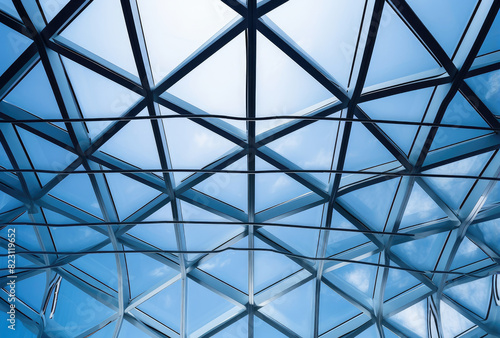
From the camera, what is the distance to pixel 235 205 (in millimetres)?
19031

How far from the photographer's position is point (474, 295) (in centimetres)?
2078

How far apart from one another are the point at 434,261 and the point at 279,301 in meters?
9.52

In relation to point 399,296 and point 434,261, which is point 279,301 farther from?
point 434,261

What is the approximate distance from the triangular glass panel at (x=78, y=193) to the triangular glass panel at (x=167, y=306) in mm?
6576

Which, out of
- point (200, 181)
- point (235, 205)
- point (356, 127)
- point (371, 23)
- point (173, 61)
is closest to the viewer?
point (371, 23)

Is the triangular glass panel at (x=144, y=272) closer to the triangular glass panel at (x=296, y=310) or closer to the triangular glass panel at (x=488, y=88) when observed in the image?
the triangular glass panel at (x=296, y=310)

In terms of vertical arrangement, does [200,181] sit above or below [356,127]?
below

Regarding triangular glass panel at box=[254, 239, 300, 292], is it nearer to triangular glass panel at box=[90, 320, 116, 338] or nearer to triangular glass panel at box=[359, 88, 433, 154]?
triangular glass panel at box=[90, 320, 116, 338]

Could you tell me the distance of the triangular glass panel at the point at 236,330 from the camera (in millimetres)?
22391

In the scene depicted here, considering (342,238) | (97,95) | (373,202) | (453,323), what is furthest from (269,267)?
(97,95)

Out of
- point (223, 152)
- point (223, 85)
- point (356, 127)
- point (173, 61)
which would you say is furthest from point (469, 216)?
point (173, 61)

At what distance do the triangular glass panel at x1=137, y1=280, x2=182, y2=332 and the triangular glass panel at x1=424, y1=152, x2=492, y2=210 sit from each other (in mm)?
15528

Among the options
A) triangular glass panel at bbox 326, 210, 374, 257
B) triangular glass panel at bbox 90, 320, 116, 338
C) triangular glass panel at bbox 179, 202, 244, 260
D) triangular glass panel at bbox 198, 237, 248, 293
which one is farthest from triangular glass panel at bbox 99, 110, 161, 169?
triangular glass panel at bbox 90, 320, 116, 338

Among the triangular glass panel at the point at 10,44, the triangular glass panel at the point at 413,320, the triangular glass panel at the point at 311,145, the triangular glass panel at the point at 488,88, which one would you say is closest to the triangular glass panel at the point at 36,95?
the triangular glass panel at the point at 10,44
